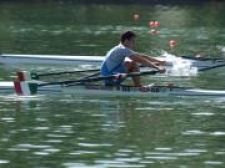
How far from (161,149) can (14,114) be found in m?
3.99

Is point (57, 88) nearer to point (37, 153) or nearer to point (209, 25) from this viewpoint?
point (37, 153)

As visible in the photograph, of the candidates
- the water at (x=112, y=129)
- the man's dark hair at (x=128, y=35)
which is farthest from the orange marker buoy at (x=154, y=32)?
the man's dark hair at (x=128, y=35)

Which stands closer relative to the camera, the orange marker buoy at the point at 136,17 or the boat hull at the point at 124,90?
the boat hull at the point at 124,90

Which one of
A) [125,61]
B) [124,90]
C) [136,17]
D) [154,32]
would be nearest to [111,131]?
[124,90]

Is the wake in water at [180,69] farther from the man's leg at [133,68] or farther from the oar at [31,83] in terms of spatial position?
the oar at [31,83]

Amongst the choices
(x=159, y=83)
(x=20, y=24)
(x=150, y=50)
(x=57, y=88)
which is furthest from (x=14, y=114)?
(x=20, y=24)

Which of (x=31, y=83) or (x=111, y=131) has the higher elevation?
(x=31, y=83)

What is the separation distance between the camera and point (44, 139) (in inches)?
574

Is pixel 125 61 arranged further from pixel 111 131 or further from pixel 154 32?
pixel 154 32

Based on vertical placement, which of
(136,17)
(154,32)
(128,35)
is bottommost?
(128,35)

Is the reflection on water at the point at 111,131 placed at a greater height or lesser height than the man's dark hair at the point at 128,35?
lesser

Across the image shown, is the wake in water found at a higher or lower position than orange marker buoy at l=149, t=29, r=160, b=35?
lower

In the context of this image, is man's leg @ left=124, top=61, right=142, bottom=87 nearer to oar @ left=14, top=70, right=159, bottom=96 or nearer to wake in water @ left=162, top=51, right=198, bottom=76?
oar @ left=14, top=70, right=159, bottom=96

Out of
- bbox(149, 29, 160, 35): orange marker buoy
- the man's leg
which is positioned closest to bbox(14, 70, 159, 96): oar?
the man's leg
